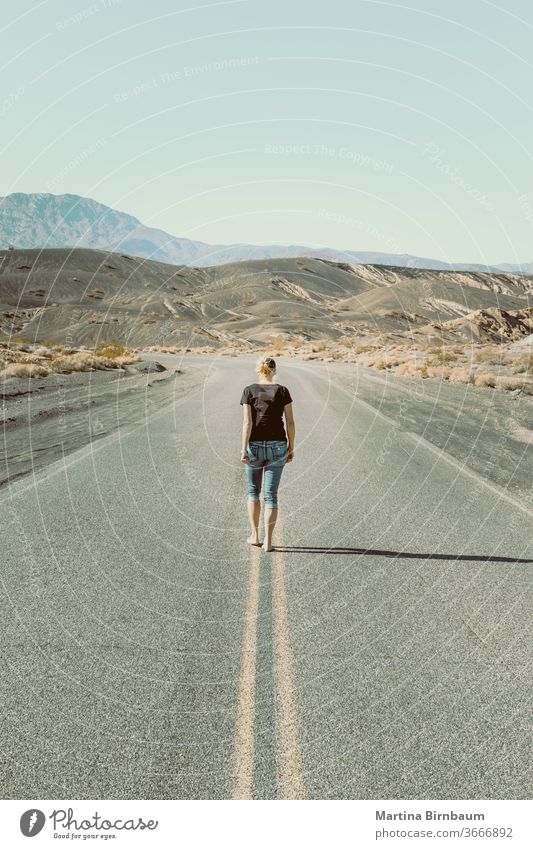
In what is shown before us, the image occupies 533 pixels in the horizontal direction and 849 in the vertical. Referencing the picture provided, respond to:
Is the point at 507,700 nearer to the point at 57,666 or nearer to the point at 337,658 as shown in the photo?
the point at 337,658

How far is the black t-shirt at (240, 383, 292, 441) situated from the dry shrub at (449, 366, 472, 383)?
2696 centimetres

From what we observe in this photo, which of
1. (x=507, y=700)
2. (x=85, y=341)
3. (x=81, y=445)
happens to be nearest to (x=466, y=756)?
(x=507, y=700)

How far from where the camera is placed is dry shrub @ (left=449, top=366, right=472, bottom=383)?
32.8 m

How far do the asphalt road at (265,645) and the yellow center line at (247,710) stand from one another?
1 cm

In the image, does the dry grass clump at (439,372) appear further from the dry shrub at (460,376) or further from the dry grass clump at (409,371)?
the dry grass clump at (409,371)

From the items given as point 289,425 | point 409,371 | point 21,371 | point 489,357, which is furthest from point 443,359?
point 289,425

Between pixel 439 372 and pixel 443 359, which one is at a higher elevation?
pixel 443 359

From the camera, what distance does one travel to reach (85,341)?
277 ft

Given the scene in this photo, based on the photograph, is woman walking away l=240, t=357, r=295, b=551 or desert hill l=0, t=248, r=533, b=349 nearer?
woman walking away l=240, t=357, r=295, b=551

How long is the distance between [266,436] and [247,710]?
3.37m

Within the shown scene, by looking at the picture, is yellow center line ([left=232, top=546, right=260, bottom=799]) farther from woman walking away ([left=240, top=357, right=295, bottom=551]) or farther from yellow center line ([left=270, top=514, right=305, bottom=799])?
woman walking away ([left=240, top=357, right=295, bottom=551])

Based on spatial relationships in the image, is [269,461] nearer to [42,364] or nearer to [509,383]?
[509,383]

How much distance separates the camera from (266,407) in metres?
7.06

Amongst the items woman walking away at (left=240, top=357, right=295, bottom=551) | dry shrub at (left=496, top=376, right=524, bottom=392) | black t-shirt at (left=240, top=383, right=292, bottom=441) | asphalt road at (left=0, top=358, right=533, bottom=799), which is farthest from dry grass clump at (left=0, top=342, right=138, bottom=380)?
black t-shirt at (left=240, top=383, right=292, bottom=441)
